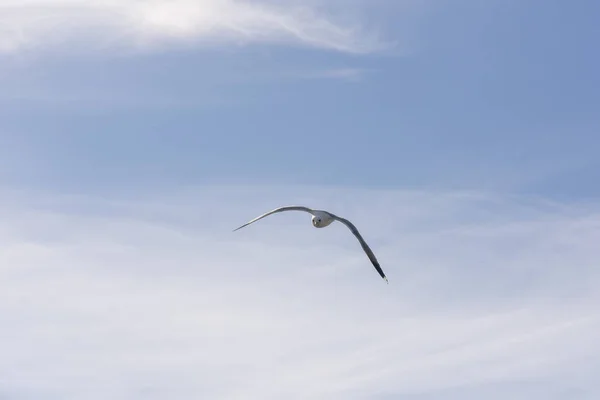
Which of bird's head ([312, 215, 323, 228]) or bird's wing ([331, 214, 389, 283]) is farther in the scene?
bird's head ([312, 215, 323, 228])

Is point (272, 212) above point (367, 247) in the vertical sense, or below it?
above

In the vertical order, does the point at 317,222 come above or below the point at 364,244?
above

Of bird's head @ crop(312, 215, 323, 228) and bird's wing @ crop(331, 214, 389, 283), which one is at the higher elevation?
bird's head @ crop(312, 215, 323, 228)

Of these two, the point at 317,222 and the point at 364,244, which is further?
the point at 317,222

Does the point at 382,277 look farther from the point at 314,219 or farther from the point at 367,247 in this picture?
the point at 314,219

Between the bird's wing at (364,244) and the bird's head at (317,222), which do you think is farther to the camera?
the bird's head at (317,222)

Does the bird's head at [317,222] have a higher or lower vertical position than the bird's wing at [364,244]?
higher

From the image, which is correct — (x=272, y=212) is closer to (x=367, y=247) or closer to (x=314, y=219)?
(x=314, y=219)

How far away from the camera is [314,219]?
144m

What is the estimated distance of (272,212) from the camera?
5969 inches

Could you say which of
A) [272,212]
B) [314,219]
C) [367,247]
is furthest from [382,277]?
[272,212]

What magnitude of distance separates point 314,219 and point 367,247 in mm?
9889

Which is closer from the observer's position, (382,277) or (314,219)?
(382,277)

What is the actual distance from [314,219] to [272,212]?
33.0 ft
